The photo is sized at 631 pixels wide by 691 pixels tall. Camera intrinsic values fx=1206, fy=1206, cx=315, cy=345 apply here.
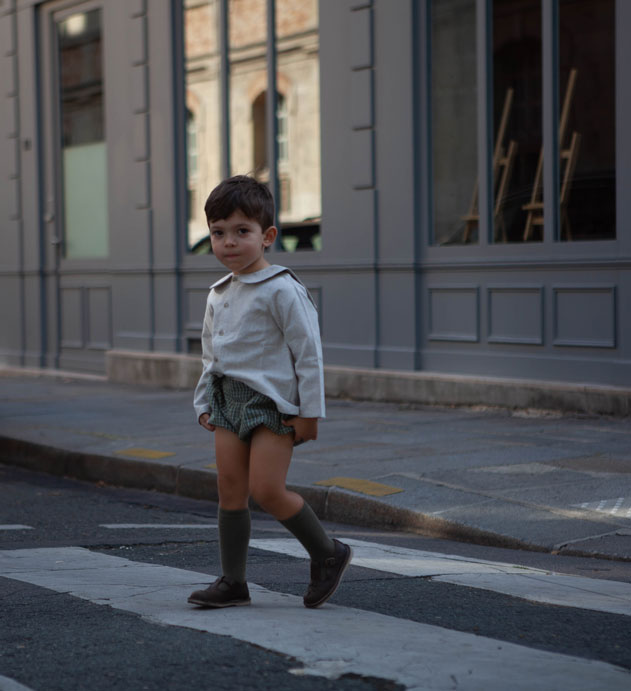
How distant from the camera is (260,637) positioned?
Result: 142 inches

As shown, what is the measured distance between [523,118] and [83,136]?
21.9 feet

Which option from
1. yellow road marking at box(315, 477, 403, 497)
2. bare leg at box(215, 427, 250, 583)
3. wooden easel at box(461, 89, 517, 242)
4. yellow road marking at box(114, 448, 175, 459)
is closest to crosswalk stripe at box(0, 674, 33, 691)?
bare leg at box(215, 427, 250, 583)

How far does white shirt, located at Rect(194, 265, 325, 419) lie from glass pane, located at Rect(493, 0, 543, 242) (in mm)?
6225

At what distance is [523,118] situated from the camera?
10.1 meters

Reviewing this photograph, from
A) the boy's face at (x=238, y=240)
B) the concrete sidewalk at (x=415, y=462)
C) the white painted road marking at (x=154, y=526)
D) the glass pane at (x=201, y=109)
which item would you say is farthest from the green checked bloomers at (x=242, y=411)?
the glass pane at (x=201, y=109)

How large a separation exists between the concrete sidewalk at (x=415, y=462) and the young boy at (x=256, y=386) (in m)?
1.96

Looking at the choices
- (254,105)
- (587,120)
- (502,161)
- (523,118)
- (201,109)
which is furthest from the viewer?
(201,109)

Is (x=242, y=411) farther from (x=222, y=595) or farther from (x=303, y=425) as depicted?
(x=222, y=595)

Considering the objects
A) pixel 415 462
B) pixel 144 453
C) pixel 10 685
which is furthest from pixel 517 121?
pixel 10 685

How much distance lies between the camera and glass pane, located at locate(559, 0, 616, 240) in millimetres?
9495

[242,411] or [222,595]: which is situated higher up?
[242,411]

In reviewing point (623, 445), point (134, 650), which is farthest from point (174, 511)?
point (134, 650)

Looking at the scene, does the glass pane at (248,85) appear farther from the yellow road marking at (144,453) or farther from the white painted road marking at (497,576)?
the white painted road marking at (497,576)

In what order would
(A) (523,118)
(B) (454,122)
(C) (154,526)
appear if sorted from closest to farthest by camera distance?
(C) (154,526)
(A) (523,118)
(B) (454,122)
